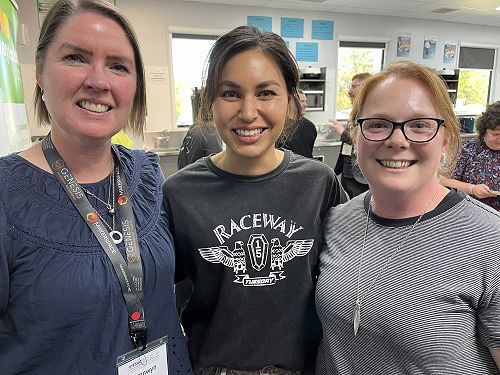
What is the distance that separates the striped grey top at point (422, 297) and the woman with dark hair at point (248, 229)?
117mm

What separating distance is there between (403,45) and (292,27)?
7.96ft

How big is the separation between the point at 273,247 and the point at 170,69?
5.31 m

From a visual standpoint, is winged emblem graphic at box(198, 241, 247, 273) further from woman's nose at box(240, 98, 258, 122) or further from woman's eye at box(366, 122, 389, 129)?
woman's eye at box(366, 122, 389, 129)

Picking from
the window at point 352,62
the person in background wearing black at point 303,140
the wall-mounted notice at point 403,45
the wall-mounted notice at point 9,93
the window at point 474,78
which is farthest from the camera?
the window at point 474,78

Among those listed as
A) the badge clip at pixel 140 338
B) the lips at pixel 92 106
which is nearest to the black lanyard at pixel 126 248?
the badge clip at pixel 140 338

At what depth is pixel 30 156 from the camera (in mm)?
1006

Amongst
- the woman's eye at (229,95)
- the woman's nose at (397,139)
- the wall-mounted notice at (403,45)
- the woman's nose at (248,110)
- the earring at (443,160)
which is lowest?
the earring at (443,160)

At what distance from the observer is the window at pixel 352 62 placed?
23.1 ft

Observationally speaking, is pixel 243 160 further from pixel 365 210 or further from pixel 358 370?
pixel 358 370

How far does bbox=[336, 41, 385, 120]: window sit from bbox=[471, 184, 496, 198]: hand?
438 centimetres

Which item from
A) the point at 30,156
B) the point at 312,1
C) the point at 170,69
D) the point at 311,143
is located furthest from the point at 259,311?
the point at 312,1

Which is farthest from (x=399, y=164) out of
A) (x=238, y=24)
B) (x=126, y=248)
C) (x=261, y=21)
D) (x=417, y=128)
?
(x=261, y=21)

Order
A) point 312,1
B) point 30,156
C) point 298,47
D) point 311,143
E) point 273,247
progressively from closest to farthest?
point 30,156, point 273,247, point 311,143, point 312,1, point 298,47

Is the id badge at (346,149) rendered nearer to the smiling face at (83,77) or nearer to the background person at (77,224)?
the background person at (77,224)
